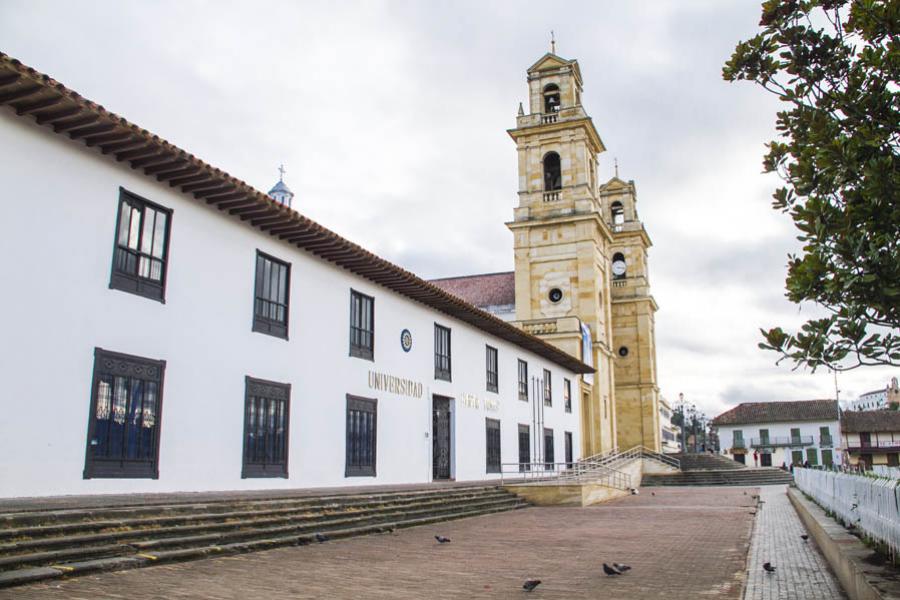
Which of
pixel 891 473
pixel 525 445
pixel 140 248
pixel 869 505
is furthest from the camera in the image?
pixel 525 445

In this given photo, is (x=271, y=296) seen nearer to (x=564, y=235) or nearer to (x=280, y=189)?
(x=280, y=189)

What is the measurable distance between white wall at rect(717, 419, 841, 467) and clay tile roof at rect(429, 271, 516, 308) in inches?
1298

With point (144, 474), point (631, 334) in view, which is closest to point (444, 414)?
point (144, 474)

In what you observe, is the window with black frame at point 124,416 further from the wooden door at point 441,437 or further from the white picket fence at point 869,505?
the wooden door at point 441,437

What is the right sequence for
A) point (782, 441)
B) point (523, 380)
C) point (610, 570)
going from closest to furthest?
point (610, 570) < point (523, 380) < point (782, 441)

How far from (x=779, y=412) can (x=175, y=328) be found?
6847cm

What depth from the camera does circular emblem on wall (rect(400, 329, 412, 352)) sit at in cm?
1984

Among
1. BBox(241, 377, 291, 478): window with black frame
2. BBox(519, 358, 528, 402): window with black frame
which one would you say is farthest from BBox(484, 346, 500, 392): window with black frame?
BBox(241, 377, 291, 478): window with black frame

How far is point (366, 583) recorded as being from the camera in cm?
732

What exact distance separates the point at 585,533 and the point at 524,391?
53.7 ft

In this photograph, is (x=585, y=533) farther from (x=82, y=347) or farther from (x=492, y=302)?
(x=492, y=302)

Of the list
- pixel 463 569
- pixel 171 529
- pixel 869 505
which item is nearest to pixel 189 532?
pixel 171 529

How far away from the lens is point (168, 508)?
30.0 feet

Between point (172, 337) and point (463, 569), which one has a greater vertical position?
point (172, 337)
